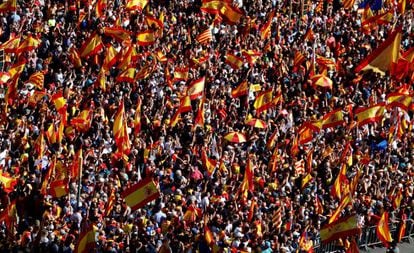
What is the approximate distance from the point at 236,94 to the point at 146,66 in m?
2.68

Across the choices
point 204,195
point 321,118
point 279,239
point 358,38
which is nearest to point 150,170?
point 204,195

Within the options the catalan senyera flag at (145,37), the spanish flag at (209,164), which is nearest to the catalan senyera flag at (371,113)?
the spanish flag at (209,164)

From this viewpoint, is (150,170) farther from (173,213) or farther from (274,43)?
(274,43)

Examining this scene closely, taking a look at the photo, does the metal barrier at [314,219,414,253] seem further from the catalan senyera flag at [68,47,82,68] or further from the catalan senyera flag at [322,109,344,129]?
the catalan senyera flag at [68,47,82,68]

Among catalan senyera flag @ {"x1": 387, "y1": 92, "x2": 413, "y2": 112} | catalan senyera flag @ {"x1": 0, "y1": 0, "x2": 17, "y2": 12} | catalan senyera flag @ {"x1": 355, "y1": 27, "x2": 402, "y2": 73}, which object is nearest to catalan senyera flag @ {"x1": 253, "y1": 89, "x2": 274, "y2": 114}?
catalan senyera flag @ {"x1": 387, "y1": 92, "x2": 413, "y2": 112}

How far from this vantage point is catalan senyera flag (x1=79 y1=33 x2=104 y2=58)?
32219 millimetres

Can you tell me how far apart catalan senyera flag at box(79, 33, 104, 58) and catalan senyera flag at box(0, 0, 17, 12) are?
221cm

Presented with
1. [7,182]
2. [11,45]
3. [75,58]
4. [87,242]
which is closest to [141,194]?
[87,242]

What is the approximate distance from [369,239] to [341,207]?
9.26 ft

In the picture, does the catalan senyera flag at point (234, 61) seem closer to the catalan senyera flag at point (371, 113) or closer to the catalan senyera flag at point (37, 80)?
the catalan senyera flag at point (371, 113)

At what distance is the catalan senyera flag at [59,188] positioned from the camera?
2609 centimetres

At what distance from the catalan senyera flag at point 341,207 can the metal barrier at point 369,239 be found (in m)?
1.28

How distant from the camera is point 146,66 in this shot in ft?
106

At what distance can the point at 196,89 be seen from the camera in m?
31.2
